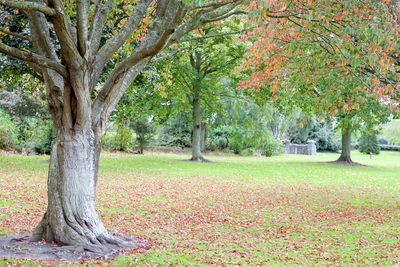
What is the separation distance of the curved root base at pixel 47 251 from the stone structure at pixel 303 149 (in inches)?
1586

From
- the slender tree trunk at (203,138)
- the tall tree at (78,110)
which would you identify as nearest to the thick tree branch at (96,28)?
the tall tree at (78,110)

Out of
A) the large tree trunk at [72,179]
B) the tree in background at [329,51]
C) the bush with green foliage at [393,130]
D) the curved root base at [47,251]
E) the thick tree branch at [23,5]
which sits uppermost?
the bush with green foliage at [393,130]

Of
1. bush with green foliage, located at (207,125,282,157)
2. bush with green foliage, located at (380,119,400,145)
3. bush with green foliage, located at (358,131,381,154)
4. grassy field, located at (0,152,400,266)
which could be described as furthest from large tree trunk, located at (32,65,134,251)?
bush with green foliage, located at (380,119,400,145)

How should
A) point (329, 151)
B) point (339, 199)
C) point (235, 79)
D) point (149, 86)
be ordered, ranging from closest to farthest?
point (339, 199) → point (149, 86) → point (235, 79) → point (329, 151)

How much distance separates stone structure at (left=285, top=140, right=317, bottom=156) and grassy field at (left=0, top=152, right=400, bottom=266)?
93.6 feet

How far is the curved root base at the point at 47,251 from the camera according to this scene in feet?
16.7

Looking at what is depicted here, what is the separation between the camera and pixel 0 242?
5.74m

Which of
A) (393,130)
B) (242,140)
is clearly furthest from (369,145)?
(242,140)

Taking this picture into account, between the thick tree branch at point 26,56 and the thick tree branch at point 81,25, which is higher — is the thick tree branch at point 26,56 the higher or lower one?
the lower one

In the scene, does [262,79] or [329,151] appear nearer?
[262,79]

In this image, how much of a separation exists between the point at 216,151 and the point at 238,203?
2458 centimetres

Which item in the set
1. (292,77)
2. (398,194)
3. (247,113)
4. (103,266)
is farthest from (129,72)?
(247,113)

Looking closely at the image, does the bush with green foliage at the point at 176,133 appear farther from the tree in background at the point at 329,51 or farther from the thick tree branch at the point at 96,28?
the thick tree branch at the point at 96,28

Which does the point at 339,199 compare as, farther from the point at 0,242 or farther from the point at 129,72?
the point at 0,242
